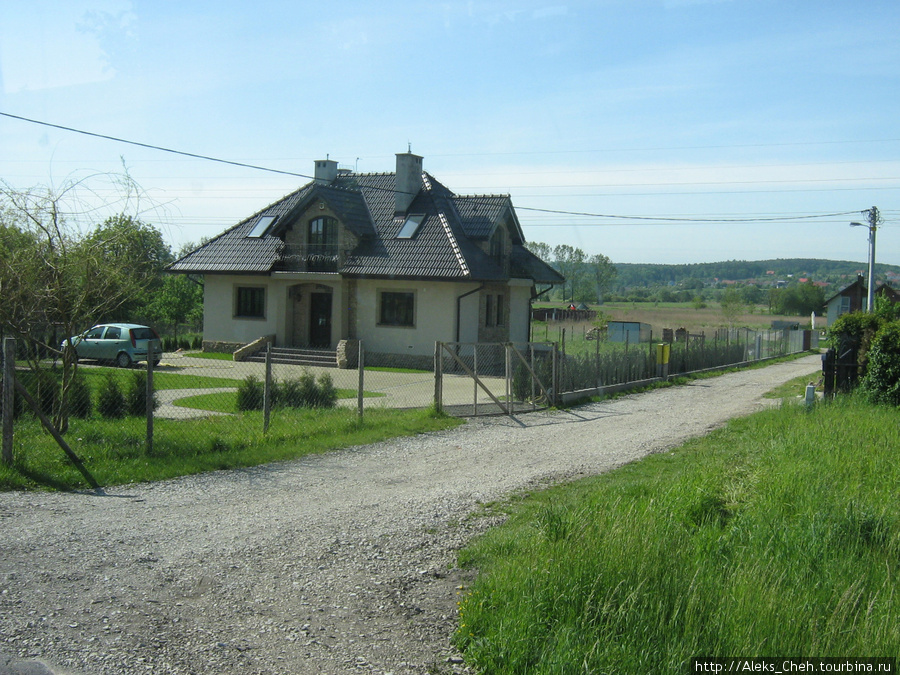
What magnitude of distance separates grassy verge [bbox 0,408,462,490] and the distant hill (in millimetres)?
142961

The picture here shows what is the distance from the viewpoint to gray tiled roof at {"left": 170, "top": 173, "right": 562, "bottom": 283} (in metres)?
27.8

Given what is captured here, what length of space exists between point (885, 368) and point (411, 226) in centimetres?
1729

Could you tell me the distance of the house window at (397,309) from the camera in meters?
28.4

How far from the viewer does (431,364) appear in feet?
91.4

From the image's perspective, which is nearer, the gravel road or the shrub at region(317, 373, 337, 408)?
the gravel road

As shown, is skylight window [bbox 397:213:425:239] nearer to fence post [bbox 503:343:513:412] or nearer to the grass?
the grass

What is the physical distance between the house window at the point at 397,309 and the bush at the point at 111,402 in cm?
1442

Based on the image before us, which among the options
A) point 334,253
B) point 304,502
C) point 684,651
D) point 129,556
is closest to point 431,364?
point 334,253

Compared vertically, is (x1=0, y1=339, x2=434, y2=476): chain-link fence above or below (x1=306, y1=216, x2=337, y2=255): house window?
below

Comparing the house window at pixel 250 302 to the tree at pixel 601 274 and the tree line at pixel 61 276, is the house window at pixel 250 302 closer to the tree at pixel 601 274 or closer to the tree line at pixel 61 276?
the tree line at pixel 61 276

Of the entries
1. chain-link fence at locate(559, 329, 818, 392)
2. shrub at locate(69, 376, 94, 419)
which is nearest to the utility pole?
chain-link fence at locate(559, 329, 818, 392)

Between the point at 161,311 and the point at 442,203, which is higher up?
the point at 442,203

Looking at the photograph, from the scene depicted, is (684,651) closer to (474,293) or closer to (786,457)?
(786,457)

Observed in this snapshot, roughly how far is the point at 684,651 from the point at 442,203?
2653cm
